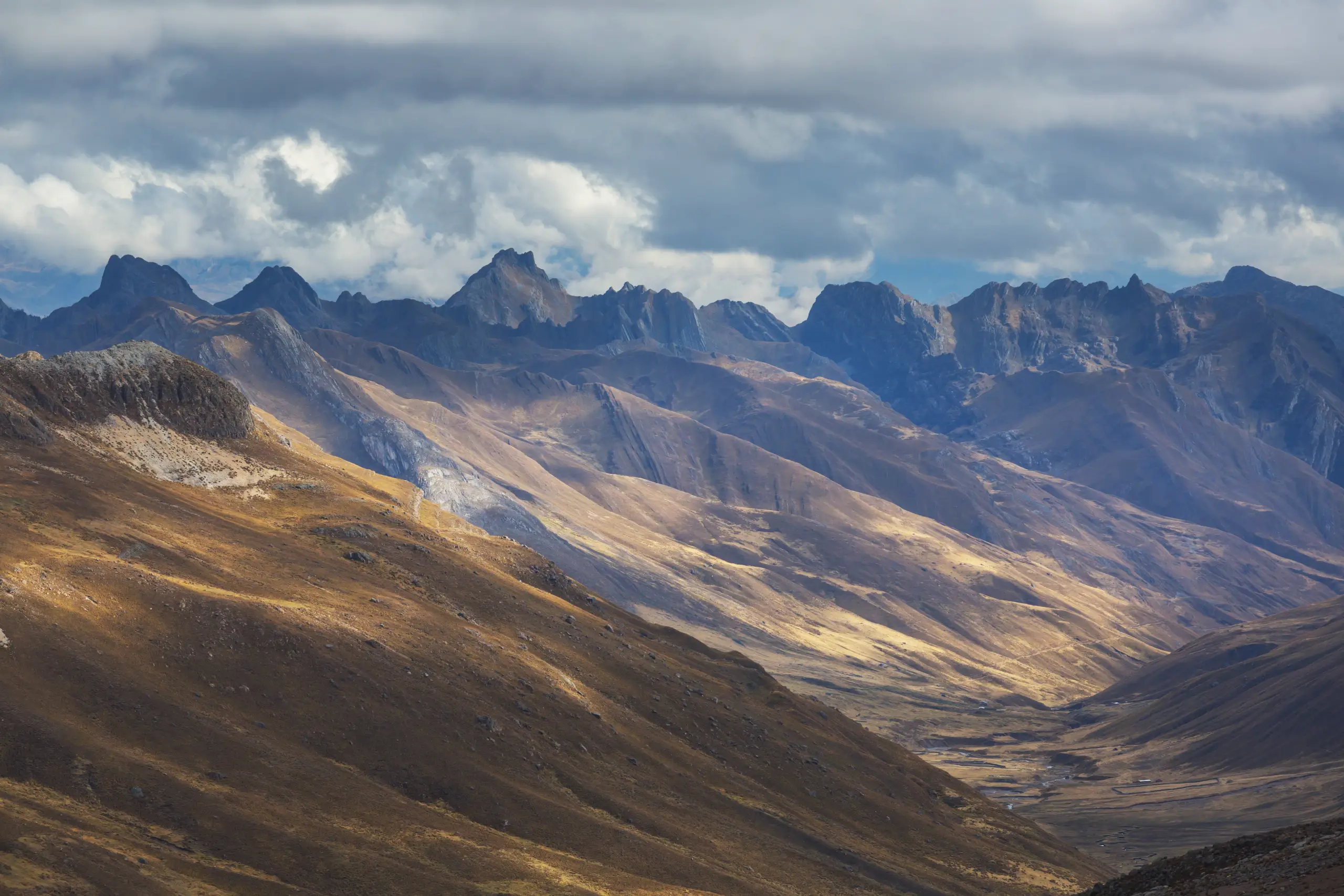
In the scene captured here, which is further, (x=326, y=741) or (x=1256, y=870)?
(x=326, y=741)

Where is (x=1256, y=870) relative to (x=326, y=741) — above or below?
above

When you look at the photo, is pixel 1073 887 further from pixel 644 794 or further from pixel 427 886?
pixel 427 886

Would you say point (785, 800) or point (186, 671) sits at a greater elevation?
point (186, 671)

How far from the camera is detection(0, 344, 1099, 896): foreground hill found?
103188 millimetres

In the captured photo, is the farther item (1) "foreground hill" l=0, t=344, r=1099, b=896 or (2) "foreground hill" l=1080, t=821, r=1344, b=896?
(1) "foreground hill" l=0, t=344, r=1099, b=896

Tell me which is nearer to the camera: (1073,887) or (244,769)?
(244,769)

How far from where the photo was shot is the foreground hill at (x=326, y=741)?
339 feet

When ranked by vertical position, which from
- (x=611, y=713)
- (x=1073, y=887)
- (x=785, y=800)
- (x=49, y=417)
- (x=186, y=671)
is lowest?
(x=1073, y=887)

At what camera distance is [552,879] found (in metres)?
116

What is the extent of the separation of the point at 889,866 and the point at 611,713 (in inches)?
1666

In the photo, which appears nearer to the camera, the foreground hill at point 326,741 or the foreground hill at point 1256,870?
the foreground hill at point 1256,870

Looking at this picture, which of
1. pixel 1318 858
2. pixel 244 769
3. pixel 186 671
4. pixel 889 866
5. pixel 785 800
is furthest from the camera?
pixel 785 800

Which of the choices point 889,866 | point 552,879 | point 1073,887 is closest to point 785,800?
point 889,866

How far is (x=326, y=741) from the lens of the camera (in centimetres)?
13088
